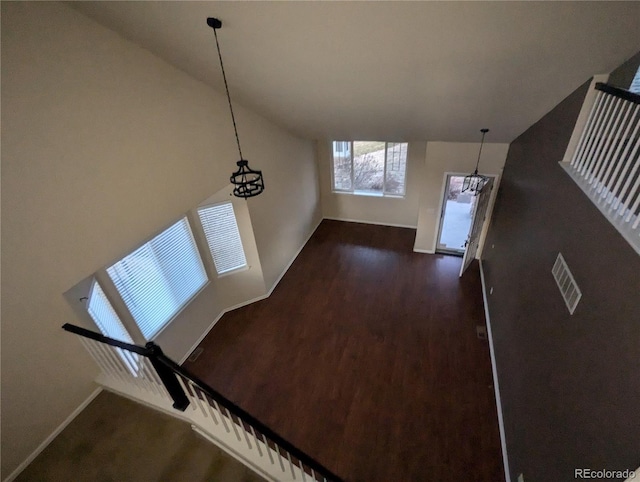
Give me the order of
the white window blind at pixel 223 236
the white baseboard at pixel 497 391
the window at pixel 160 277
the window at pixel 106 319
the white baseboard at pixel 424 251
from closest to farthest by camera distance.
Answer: the window at pixel 106 319 → the white baseboard at pixel 497 391 → the window at pixel 160 277 → the white window blind at pixel 223 236 → the white baseboard at pixel 424 251

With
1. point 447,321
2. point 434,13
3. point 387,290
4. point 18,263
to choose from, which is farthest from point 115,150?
point 447,321

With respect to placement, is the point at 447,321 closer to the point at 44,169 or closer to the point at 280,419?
the point at 280,419

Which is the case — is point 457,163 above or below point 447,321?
above

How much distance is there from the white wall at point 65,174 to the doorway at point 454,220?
5.41m

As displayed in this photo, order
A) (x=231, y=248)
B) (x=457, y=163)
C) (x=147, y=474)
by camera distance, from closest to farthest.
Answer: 1. (x=147, y=474)
2. (x=231, y=248)
3. (x=457, y=163)

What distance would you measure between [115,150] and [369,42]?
8.68ft

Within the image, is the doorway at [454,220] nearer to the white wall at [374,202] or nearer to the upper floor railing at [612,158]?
the white wall at [374,202]

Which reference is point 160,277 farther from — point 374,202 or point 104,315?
point 374,202

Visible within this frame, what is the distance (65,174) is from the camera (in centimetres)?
249

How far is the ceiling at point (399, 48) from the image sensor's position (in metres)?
2.16

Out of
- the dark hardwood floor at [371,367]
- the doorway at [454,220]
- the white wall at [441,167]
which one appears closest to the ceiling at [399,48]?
the white wall at [441,167]

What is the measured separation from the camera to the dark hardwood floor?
343cm

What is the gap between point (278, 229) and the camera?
6.02m

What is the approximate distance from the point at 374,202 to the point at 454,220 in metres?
2.56
